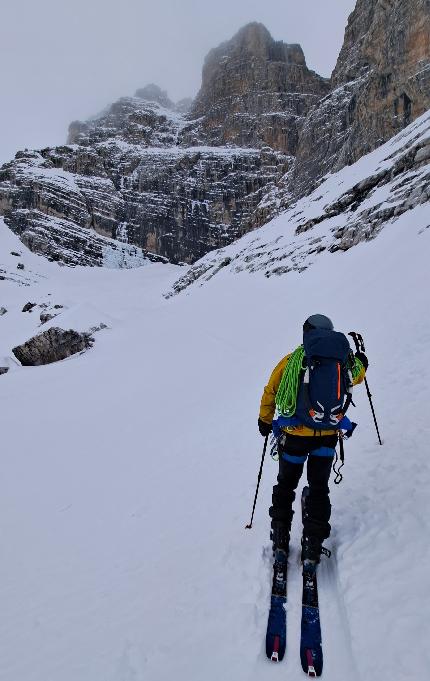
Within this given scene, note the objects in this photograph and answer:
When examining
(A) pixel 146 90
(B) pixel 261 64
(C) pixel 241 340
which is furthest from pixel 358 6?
(A) pixel 146 90

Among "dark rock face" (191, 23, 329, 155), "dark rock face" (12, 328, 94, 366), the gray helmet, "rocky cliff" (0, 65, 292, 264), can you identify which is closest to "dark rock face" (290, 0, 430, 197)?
"rocky cliff" (0, 65, 292, 264)

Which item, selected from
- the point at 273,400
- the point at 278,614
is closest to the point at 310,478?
the point at 273,400

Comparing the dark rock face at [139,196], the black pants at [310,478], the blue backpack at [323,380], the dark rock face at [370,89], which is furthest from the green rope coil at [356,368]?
the dark rock face at [139,196]

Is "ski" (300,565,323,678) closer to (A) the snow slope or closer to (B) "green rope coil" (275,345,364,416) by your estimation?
(A) the snow slope

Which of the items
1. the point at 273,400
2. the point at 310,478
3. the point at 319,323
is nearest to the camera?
the point at 319,323

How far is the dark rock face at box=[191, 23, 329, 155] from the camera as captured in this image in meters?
116

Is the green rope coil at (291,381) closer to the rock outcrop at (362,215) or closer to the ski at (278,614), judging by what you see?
the ski at (278,614)

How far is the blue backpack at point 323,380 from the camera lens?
354cm

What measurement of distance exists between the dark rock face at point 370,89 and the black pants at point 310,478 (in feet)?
196

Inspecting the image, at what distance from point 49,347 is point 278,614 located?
20809mm

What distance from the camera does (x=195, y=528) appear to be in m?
5.06

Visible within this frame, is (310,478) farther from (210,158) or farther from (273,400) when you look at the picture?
(210,158)

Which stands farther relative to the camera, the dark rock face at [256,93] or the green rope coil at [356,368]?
the dark rock face at [256,93]

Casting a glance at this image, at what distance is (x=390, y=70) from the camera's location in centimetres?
5700
